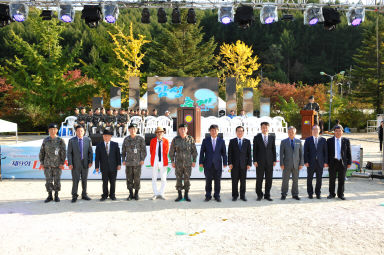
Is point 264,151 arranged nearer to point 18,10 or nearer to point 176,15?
point 176,15

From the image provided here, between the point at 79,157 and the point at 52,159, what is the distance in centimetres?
50

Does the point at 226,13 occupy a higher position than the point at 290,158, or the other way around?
the point at 226,13

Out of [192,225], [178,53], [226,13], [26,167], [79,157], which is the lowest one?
[192,225]

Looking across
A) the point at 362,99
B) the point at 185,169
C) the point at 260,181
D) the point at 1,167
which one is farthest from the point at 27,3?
the point at 362,99

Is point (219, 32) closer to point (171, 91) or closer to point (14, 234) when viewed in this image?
point (171, 91)

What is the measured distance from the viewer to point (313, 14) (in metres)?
10.7

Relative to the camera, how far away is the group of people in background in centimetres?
627

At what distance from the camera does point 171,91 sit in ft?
60.1

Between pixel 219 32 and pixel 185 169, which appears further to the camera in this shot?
pixel 219 32

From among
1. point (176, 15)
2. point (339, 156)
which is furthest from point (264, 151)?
point (176, 15)

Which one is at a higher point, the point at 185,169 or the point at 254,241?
the point at 185,169

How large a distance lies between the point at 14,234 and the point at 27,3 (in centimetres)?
850

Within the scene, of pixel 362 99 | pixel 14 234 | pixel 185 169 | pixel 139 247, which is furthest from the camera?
pixel 362 99

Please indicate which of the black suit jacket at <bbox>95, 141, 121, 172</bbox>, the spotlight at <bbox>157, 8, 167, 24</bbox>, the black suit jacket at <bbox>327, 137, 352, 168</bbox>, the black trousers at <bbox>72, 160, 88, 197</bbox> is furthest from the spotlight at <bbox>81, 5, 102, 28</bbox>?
the black suit jacket at <bbox>327, 137, 352, 168</bbox>
